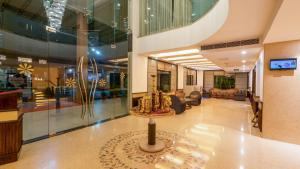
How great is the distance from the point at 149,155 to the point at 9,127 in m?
2.91

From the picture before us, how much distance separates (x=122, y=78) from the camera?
7.27 m

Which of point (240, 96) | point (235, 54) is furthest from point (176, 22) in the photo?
point (240, 96)

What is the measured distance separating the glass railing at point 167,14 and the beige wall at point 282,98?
102 inches

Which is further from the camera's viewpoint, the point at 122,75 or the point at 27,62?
the point at 122,75

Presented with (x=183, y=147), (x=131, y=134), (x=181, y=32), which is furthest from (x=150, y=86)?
(x=183, y=147)

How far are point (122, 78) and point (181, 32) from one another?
3.36 metres

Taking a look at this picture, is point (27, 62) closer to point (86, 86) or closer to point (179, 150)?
point (86, 86)

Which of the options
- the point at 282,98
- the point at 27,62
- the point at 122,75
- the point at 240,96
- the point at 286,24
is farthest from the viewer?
the point at 240,96

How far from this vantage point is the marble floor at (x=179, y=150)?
9.77ft

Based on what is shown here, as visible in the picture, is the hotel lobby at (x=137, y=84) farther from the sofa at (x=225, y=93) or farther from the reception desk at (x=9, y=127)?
the sofa at (x=225, y=93)

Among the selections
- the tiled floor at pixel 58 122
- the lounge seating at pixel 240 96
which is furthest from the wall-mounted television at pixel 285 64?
the lounge seating at pixel 240 96

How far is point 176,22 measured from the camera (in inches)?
254

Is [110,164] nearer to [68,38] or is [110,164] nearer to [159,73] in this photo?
[159,73]

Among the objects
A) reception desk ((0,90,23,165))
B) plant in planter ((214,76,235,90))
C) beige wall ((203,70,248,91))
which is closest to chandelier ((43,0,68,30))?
reception desk ((0,90,23,165))
